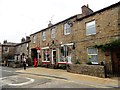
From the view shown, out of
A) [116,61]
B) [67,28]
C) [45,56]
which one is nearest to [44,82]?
[116,61]

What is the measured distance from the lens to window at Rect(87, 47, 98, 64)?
48.4ft

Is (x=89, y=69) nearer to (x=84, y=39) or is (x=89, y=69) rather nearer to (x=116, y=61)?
(x=116, y=61)

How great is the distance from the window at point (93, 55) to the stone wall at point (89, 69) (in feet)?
6.03

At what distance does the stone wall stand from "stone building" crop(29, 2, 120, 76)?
157cm

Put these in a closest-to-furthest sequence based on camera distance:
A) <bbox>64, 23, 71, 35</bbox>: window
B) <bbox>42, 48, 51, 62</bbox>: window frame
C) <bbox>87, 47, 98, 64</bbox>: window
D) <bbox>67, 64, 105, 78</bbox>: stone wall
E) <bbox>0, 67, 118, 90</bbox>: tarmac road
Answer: <bbox>0, 67, 118, 90</bbox>: tarmac road
<bbox>67, 64, 105, 78</bbox>: stone wall
<bbox>87, 47, 98, 64</bbox>: window
<bbox>64, 23, 71, 35</bbox>: window
<bbox>42, 48, 51, 62</bbox>: window frame

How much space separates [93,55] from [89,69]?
8.13ft

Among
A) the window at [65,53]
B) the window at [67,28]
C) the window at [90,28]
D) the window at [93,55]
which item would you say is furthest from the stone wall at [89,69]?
the window at [67,28]

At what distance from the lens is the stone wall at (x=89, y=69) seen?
11.9m

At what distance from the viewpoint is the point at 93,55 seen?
15.1 metres

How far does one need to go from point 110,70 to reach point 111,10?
543 cm

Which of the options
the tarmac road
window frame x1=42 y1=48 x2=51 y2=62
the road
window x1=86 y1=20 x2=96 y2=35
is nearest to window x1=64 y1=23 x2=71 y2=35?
window x1=86 y1=20 x2=96 y2=35

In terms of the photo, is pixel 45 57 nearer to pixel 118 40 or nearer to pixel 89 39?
pixel 89 39

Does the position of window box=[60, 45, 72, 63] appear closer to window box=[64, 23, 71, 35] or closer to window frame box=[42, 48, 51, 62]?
window box=[64, 23, 71, 35]

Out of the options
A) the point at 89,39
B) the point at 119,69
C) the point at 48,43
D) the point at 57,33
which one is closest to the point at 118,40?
the point at 119,69
